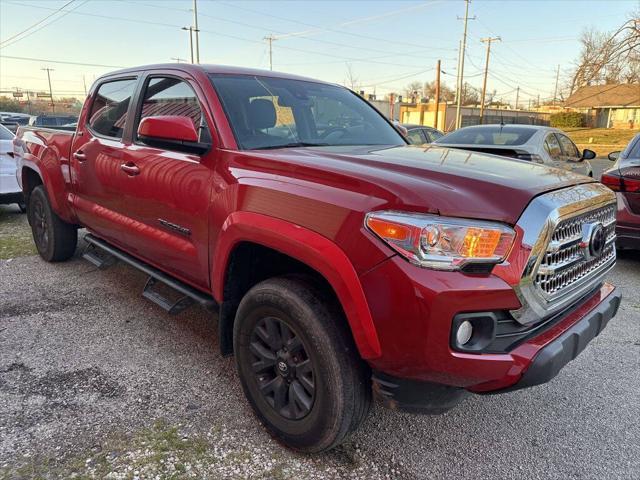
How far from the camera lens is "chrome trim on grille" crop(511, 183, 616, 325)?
1.89 m

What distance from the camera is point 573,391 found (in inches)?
119

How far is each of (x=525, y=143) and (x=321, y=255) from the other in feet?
19.5

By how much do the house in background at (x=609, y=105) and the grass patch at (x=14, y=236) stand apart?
5143 cm

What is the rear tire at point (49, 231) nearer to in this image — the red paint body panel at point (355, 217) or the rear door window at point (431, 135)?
the red paint body panel at point (355, 217)

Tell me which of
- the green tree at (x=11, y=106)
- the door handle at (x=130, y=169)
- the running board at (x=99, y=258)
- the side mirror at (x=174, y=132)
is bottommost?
the running board at (x=99, y=258)

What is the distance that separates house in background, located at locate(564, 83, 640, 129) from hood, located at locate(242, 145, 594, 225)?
52.2m

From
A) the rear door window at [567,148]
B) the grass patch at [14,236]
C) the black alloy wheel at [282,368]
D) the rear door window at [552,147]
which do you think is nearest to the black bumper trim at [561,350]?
the black alloy wheel at [282,368]

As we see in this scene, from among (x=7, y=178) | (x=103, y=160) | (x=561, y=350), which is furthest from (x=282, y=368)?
(x=7, y=178)

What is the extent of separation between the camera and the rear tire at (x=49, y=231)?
5035 millimetres

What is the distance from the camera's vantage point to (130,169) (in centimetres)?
336

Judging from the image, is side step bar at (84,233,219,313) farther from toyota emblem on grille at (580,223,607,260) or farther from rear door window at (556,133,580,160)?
rear door window at (556,133,580,160)

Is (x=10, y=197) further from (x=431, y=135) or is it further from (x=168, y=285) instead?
(x=431, y=135)

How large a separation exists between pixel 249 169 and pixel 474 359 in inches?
55.0

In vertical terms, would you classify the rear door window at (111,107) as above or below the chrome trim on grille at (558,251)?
above
